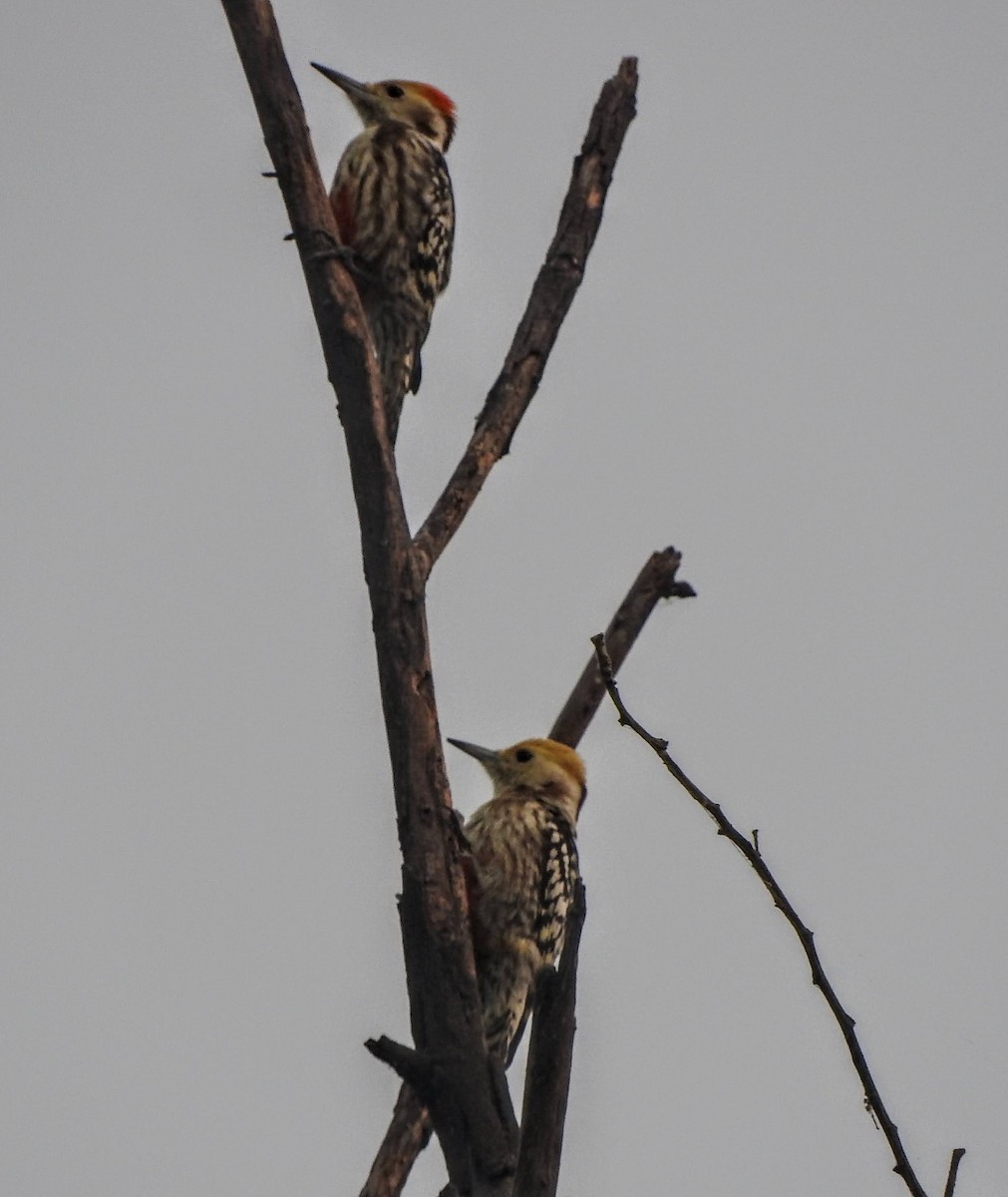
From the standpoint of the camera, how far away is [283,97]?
3807 mm

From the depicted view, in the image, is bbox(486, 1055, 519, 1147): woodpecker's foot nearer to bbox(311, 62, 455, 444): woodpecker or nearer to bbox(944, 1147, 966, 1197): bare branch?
bbox(944, 1147, 966, 1197): bare branch

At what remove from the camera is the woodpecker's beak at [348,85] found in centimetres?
654

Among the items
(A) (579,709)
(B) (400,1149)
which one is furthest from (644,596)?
(B) (400,1149)

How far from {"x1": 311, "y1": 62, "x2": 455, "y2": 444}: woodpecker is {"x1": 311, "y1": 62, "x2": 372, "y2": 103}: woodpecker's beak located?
0.43 metres

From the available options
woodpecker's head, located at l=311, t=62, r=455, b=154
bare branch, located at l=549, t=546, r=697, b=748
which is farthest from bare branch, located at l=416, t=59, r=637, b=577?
woodpecker's head, located at l=311, t=62, r=455, b=154

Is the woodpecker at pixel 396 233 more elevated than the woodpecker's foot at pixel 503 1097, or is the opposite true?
the woodpecker at pixel 396 233

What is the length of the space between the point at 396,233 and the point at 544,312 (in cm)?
125

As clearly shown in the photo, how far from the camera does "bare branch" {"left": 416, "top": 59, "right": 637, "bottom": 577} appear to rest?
4152 mm

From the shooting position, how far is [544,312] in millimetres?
4559

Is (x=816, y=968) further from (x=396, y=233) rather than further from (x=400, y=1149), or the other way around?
(x=396, y=233)

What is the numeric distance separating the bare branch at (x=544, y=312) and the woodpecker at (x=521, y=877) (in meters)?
1.17

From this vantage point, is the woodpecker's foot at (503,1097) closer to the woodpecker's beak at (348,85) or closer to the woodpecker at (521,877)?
the woodpecker at (521,877)

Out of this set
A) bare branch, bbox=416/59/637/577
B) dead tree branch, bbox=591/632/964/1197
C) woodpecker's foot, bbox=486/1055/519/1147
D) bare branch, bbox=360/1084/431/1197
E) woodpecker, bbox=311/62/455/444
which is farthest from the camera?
woodpecker, bbox=311/62/455/444

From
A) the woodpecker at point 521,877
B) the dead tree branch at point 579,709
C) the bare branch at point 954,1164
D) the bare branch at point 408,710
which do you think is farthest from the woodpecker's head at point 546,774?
the bare branch at point 954,1164
